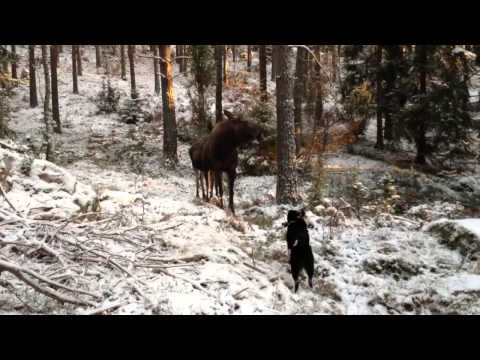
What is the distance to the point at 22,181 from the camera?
7.13 meters

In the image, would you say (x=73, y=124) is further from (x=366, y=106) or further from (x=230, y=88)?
(x=366, y=106)

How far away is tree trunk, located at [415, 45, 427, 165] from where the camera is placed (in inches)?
635

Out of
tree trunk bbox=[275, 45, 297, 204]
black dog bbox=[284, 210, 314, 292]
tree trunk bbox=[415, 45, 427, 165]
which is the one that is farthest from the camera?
tree trunk bbox=[415, 45, 427, 165]

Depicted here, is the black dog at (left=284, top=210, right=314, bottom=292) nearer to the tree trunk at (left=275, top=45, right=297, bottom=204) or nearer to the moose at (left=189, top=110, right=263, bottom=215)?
the moose at (left=189, top=110, right=263, bottom=215)

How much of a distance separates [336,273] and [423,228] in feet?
8.15

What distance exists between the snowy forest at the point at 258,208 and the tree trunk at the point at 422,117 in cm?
5

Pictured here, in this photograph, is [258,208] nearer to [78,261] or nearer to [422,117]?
[78,261]

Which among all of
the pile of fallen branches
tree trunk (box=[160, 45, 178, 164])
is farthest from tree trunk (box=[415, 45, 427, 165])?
the pile of fallen branches

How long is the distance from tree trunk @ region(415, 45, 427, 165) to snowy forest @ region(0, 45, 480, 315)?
2.0 inches

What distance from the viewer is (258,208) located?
344 inches

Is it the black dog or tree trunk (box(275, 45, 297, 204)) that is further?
tree trunk (box(275, 45, 297, 204))

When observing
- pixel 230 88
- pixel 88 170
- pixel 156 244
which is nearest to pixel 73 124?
pixel 88 170

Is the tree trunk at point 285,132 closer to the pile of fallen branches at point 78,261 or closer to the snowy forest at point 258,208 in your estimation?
the snowy forest at point 258,208
